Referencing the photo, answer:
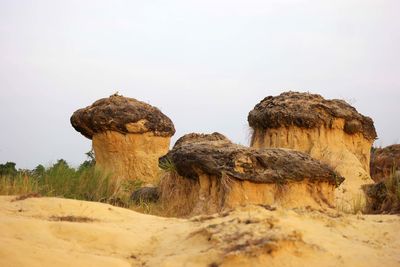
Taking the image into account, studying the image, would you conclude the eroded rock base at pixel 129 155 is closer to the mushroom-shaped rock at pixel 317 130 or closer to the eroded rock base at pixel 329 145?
the mushroom-shaped rock at pixel 317 130

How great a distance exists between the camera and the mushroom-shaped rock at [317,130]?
12.8m

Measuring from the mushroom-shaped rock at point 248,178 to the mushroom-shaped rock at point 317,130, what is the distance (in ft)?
13.6

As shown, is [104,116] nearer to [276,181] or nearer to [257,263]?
[276,181]

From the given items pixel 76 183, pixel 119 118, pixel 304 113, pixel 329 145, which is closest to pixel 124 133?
pixel 119 118

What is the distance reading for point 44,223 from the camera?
14.6 ft

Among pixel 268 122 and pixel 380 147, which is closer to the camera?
pixel 268 122

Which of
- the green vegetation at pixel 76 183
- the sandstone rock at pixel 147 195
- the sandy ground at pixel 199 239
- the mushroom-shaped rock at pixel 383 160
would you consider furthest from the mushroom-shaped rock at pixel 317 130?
the sandy ground at pixel 199 239

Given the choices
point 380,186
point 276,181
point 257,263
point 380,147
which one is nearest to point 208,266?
point 257,263

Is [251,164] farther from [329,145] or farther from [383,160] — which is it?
[383,160]

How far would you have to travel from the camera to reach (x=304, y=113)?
12.8 meters

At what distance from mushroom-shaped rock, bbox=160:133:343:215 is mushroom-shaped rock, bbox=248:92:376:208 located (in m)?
4.15

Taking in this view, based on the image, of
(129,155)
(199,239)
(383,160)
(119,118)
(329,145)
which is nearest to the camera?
(199,239)

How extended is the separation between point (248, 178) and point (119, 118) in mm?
8651

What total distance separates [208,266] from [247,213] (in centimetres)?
105
